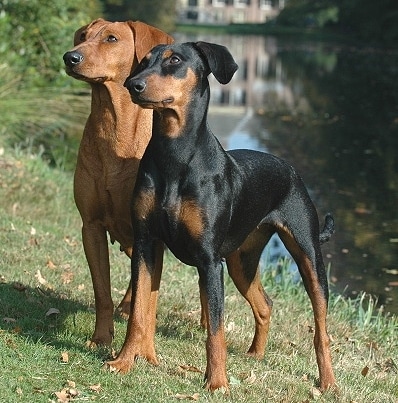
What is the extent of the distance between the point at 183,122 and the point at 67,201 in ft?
20.6

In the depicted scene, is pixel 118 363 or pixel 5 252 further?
pixel 5 252

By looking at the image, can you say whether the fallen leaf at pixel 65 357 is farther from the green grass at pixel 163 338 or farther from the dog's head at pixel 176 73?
the dog's head at pixel 176 73

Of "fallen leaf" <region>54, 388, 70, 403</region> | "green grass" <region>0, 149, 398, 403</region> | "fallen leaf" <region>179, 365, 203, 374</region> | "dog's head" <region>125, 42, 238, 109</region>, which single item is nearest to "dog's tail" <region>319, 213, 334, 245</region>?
"green grass" <region>0, 149, 398, 403</region>

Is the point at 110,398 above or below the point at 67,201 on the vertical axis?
above

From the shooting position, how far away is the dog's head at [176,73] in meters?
5.53

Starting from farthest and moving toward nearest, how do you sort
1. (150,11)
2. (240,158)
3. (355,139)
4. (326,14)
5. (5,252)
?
(326,14) < (150,11) < (355,139) < (5,252) < (240,158)

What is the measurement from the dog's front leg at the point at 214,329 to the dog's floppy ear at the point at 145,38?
4.99 ft

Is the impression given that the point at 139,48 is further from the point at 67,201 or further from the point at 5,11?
the point at 5,11

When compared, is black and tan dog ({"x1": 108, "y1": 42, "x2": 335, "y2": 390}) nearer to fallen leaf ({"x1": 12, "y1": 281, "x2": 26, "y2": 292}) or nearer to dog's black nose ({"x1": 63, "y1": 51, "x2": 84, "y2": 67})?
dog's black nose ({"x1": 63, "y1": 51, "x2": 84, "y2": 67})

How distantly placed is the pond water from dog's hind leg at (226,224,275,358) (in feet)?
9.47

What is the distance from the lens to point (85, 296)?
7.97 meters

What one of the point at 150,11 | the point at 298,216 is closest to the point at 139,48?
the point at 298,216

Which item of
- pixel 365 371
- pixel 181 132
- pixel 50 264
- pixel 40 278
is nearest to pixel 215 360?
pixel 181 132

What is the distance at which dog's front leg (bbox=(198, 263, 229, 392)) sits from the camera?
5.86 metres
